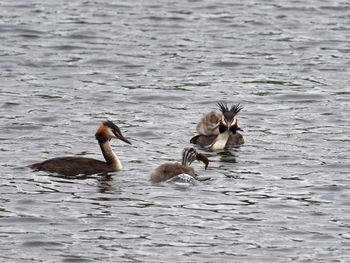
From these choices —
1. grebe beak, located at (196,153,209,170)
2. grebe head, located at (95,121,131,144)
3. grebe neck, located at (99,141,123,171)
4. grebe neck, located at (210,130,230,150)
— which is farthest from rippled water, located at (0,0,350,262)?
grebe head, located at (95,121,131,144)

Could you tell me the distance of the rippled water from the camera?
527 inches

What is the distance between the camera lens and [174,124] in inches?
800

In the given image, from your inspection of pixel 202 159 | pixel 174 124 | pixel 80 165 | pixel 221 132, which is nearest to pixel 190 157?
pixel 202 159

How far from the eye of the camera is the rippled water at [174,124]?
13.4 m

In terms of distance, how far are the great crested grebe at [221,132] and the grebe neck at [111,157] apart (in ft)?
8.20

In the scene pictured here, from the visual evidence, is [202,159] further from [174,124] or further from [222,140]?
[174,124]

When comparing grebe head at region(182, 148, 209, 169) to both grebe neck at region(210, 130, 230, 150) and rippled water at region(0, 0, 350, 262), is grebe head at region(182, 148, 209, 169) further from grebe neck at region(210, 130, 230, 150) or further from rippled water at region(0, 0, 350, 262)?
grebe neck at region(210, 130, 230, 150)

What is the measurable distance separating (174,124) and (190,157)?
3735 millimetres

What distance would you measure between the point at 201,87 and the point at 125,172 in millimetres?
7023

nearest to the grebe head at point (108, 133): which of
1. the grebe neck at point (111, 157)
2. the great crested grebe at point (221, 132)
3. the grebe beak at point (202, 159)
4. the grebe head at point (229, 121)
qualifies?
the grebe neck at point (111, 157)

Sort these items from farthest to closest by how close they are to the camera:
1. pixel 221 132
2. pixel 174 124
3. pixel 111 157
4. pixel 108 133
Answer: pixel 174 124, pixel 221 132, pixel 108 133, pixel 111 157

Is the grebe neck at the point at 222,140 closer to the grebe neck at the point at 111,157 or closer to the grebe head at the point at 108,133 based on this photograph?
the grebe head at the point at 108,133

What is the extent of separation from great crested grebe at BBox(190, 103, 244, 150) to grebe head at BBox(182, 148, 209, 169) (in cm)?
222

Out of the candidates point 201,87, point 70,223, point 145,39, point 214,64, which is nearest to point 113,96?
point 201,87
